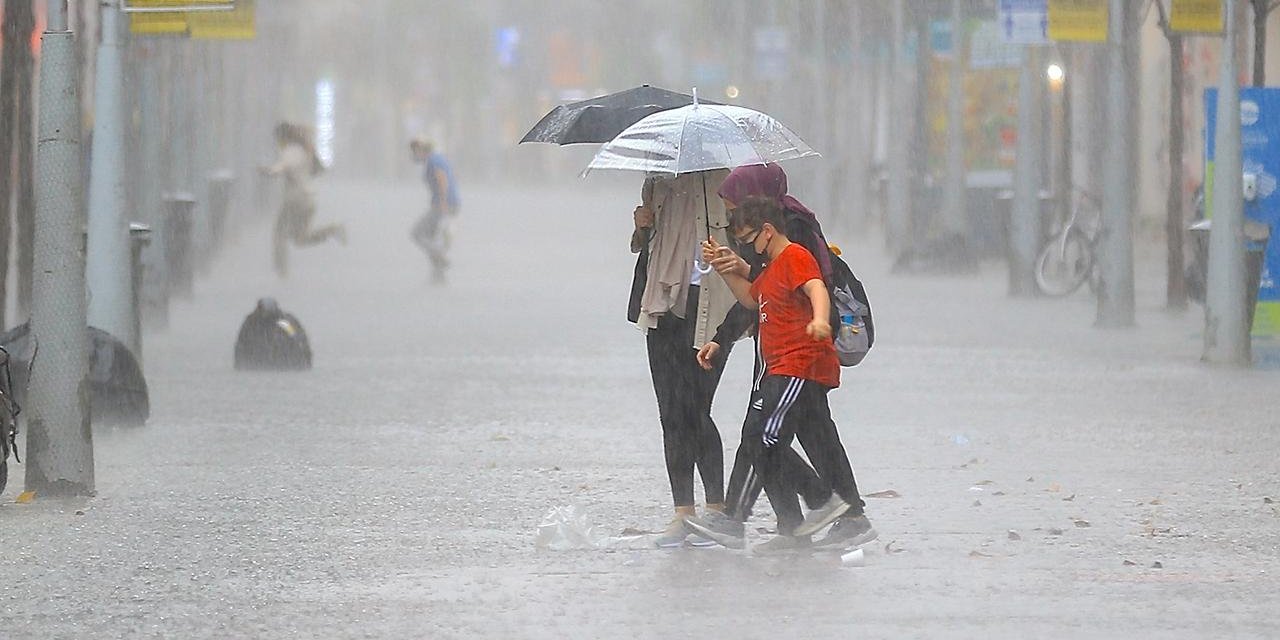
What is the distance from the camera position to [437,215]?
28.0 metres

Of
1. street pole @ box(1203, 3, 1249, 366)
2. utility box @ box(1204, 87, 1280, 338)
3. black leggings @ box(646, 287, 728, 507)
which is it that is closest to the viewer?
black leggings @ box(646, 287, 728, 507)

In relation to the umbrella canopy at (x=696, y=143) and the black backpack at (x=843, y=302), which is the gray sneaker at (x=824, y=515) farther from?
the umbrella canopy at (x=696, y=143)

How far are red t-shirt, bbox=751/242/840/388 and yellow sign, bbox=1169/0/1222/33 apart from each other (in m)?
8.90

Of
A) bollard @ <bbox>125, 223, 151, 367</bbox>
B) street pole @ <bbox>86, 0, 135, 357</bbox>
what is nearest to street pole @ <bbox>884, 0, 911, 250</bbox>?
bollard @ <bbox>125, 223, 151, 367</bbox>

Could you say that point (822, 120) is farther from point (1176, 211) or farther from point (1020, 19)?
point (1176, 211)

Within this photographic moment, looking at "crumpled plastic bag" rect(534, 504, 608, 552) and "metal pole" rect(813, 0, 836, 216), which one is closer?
"crumpled plastic bag" rect(534, 504, 608, 552)

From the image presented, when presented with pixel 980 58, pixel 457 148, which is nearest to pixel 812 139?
pixel 980 58

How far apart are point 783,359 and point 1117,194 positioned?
1262 centimetres

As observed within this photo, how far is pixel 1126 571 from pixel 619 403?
20.8 feet

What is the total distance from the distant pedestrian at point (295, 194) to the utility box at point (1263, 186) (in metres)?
14.1

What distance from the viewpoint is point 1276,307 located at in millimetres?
16578

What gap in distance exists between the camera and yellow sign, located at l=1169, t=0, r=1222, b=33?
1669cm

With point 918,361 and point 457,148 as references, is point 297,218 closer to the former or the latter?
point 918,361

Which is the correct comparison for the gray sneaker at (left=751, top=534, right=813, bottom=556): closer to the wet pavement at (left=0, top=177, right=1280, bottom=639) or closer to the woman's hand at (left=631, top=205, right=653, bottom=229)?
the wet pavement at (left=0, top=177, right=1280, bottom=639)
